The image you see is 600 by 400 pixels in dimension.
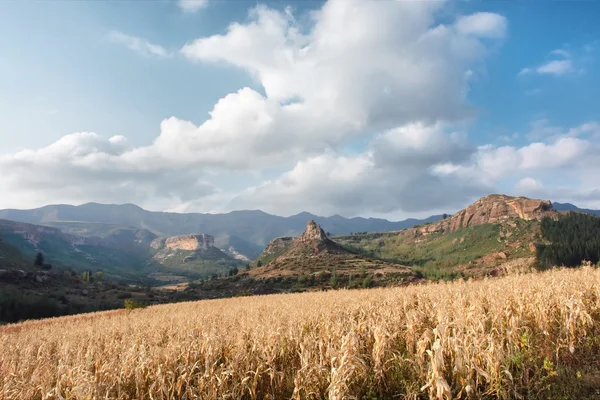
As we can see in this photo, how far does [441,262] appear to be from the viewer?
191750mm

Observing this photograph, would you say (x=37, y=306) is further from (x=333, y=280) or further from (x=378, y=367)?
(x=378, y=367)

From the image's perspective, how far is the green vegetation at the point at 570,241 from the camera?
124375 mm

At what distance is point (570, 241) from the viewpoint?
14988 centimetres

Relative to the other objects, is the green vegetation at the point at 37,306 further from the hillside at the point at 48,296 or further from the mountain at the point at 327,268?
the mountain at the point at 327,268

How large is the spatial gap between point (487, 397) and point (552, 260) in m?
150

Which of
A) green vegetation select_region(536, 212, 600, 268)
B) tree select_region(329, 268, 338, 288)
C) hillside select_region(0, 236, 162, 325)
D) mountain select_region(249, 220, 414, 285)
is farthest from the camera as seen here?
green vegetation select_region(536, 212, 600, 268)

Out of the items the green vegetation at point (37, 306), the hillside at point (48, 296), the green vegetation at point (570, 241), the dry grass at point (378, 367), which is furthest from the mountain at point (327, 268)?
the dry grass at point (378, 367)

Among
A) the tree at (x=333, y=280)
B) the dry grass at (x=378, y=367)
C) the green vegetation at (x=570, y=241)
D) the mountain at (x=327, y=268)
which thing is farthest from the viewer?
the green vegetation at (x=570, y=241)

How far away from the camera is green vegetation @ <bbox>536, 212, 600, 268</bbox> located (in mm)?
124375

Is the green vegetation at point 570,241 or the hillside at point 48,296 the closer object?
the hillside at point 48,296

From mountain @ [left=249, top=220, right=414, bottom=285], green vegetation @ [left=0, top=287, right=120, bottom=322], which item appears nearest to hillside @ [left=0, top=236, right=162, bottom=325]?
green vegetation @ [left=0, top=287, right=120, bottom=322]

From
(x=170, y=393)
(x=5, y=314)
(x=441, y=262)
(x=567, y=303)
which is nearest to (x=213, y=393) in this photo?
(x=170, y=393)

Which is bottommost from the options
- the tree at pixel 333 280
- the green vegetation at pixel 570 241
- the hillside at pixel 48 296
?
the hillside at pixel 48 296

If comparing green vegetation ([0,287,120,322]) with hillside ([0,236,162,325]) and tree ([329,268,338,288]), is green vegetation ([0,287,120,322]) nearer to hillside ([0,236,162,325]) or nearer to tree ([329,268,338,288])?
hillside ([0,236,162,325])
